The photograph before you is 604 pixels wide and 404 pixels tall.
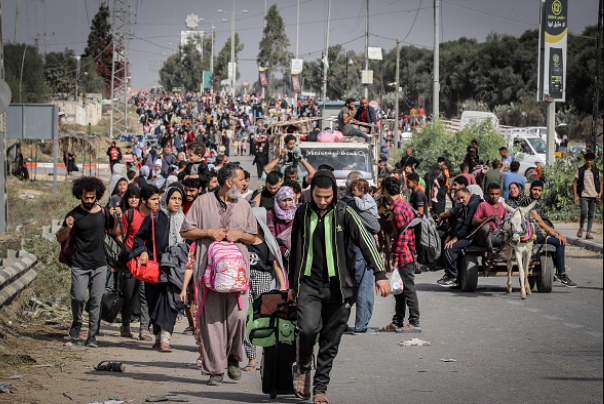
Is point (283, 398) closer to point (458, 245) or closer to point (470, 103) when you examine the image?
point (458, 245)

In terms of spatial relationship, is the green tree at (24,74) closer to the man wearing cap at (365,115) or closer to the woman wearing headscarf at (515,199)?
the man wearing cap at (365,115)

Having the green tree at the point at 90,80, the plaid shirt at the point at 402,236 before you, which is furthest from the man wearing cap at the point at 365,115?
the green tree at the point at 90,80

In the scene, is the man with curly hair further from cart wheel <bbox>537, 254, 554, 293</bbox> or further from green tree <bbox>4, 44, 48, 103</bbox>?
green tree <bbox>4, 44, 48, 103</bbox>

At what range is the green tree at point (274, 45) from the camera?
102625 mm

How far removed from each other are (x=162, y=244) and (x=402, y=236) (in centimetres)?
283

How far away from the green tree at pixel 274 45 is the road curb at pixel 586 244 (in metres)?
84.7

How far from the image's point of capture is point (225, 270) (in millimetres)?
7137

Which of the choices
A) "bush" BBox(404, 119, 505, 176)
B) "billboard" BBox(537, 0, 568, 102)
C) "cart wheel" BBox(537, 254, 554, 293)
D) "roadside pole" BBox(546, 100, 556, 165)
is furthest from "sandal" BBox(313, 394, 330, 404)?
"bush" BBox(404, 119, 505, 176)

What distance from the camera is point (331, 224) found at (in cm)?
672

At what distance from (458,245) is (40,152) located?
1500 inches

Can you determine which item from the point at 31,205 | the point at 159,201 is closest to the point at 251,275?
the point at 159,201

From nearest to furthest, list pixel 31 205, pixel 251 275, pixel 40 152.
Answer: pixel 251 275 → pixel 31 205 → pixel 40 152

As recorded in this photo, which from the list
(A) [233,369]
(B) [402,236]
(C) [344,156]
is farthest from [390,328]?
(C) [344,156]

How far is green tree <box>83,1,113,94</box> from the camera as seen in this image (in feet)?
Result: 266
